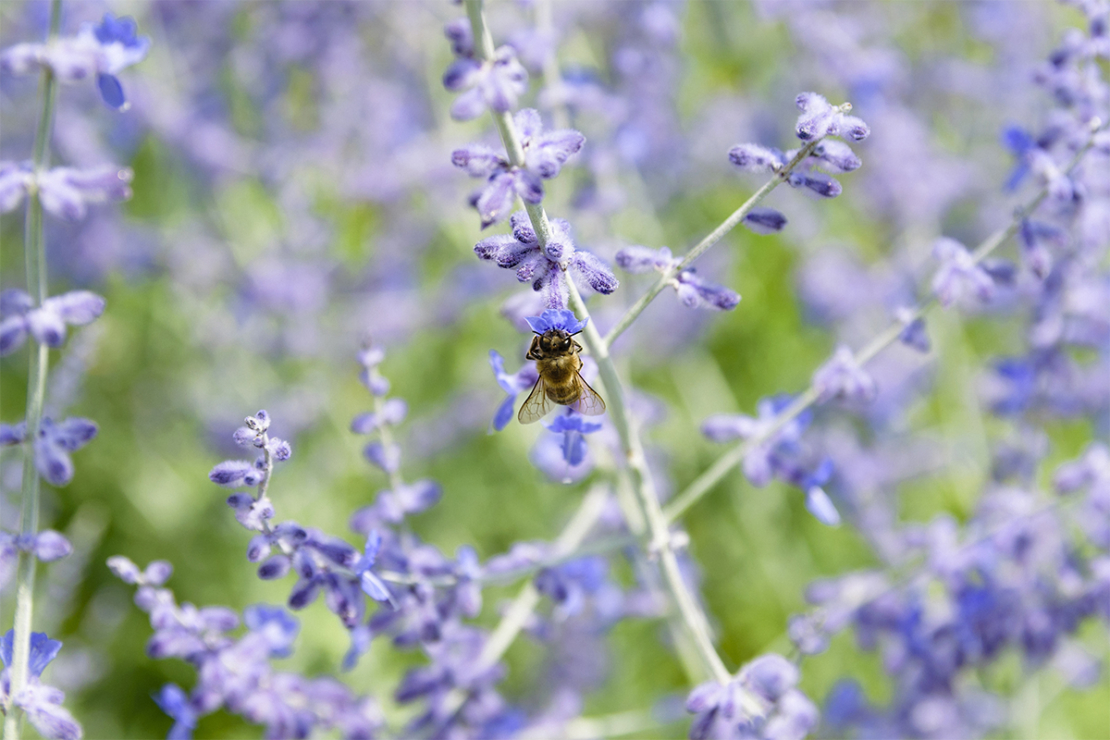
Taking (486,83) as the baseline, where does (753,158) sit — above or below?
above

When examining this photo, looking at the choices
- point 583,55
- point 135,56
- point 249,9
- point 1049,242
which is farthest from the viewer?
point 249,9

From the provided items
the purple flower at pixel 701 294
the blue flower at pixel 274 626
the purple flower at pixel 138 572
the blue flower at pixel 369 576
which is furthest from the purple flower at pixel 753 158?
the blue flower at pixel 274 626

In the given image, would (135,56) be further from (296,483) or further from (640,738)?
(640,738)

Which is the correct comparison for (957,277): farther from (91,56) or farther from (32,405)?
(32,405)

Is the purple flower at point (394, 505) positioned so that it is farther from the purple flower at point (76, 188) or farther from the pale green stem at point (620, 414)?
the purple flower at point (76, 188)

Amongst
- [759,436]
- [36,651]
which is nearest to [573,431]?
[759,436]

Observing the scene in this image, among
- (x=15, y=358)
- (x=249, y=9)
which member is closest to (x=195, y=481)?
(x=15, y=358)

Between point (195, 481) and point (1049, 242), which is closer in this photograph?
point (1049, 242)
